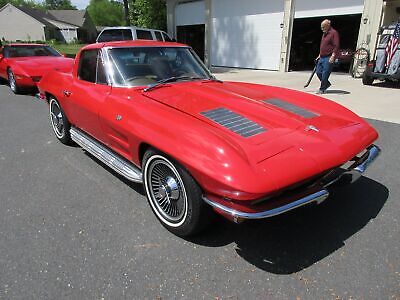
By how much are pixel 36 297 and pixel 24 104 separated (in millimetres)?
6610

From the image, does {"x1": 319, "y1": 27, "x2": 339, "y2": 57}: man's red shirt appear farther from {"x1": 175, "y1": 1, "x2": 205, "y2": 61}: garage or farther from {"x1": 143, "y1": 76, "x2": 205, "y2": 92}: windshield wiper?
{"x1": 175, "y1": 1, "x2": 205, "y2": 61}: garage

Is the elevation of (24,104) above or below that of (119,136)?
below

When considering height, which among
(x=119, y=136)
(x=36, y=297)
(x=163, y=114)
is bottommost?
(x=36, y=297)

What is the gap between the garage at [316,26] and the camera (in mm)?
11852

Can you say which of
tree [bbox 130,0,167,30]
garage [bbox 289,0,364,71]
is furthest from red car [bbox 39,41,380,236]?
tree [bbox 130,0,167,30]

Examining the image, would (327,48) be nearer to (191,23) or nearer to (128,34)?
(128,34)

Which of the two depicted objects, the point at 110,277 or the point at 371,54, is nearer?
the point at 110,277

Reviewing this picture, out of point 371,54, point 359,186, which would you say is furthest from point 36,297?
point 371,54

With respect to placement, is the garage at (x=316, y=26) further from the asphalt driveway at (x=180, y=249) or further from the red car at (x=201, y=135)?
the asphalt driveway at (x=180, y=249)

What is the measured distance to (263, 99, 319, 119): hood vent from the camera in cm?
294

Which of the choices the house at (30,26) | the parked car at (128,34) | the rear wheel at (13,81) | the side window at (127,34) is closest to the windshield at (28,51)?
the rear wheel at (13,81)

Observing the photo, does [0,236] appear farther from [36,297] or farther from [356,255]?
[356,255]

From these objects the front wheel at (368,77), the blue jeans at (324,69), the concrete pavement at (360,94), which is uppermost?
the blue jeans at (324,69)

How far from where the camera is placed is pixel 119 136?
3000 millimetres
